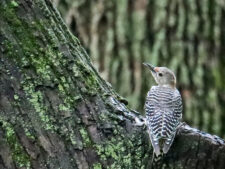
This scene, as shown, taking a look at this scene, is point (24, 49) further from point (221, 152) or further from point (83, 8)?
point (83, 8)

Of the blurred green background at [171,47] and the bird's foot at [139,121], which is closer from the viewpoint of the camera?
the bird's foot at [139,121]

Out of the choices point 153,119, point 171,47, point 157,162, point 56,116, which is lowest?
point 157,162

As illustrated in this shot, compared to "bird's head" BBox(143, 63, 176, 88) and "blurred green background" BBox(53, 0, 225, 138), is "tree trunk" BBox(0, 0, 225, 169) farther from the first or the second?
"blurred green background" BBox(53, 0, 225, 138)

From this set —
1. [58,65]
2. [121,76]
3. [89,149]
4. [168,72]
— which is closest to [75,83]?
[58,65]

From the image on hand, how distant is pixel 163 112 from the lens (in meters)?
4.07

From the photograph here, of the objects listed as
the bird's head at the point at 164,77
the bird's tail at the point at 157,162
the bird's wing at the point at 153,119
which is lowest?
the bird's tail at the point at 157,162

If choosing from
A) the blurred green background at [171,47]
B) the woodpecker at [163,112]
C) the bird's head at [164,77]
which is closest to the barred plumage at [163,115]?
the woodpecker at [163,112]

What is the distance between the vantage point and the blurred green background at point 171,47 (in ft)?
20.1

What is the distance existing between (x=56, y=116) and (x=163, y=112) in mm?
1146

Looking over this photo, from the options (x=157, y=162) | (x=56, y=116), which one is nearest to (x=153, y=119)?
(x=157, y=162)

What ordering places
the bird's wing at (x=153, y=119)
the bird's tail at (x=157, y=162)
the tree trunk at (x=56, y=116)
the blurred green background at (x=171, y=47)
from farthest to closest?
the blurred green background at (x=171, y=47)
the bird's wing at (x=153, y=119)
the bird's tail at (x=157, y=162)
the tree trunk at (x=56, y=116)

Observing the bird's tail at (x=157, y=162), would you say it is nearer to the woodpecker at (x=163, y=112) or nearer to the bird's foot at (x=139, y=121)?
the woodpecker at (x=163, y=112)

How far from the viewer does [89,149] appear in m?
3.08

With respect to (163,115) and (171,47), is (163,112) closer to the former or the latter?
(163,115)
